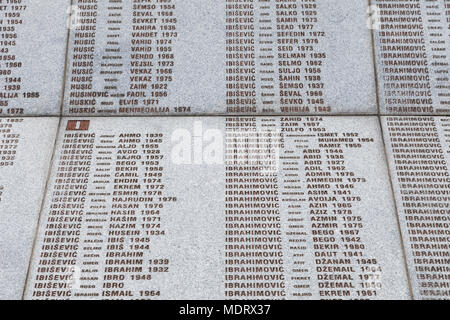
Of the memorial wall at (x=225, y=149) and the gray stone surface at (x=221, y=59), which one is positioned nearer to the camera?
the memorial wall at (x=225, y=149)

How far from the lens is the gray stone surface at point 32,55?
416cm

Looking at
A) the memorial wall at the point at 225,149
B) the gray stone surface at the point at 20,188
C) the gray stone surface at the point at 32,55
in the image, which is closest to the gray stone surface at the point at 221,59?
the memorial wall at the point at 225,149

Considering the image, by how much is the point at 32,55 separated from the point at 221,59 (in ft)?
8.17

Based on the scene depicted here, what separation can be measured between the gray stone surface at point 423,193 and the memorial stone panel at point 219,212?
0.49 ft

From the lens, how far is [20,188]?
3.70 metres

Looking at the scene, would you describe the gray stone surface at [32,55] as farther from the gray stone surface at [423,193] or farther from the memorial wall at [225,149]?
the gray stone surface at [423,193]

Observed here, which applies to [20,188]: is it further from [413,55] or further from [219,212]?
[413,55]

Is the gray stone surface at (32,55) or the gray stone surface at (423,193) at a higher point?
the gray stone surface at (32,55)

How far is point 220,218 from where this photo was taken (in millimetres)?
3566
